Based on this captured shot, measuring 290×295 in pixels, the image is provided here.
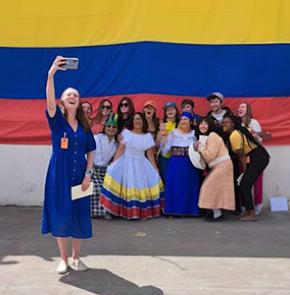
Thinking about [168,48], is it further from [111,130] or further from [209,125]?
[111,130]

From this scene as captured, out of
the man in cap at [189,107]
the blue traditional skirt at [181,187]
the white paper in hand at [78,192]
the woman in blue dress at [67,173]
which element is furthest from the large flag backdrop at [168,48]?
the white paper in hand at [78,192]

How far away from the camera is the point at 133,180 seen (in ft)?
23.8

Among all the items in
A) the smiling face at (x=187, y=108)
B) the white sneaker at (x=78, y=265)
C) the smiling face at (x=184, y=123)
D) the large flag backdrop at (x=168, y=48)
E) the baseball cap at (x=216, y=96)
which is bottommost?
the white sneaker at (x=78, y=265)

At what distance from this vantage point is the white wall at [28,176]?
8.08 meters

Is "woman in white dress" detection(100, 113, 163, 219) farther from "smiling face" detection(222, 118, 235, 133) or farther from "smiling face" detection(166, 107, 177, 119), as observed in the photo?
"smiling face" detection(222, 118, 235, 133)

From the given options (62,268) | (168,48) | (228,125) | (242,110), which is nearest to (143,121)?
(228,125)

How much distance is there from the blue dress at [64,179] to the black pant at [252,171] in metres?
2.85

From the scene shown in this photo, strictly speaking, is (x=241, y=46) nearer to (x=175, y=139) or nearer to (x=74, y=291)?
(x=175, y=139)

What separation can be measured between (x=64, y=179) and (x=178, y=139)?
8.60 feet

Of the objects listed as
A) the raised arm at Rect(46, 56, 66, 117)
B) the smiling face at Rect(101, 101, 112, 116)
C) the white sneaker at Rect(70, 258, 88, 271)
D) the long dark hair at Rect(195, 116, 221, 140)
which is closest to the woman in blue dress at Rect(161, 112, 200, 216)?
the long dark hair at Rect(195, 116, 221, 140)

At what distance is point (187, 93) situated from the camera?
7.93 metres

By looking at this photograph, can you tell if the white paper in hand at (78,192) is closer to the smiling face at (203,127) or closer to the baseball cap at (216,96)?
the smiling face at (203,127)

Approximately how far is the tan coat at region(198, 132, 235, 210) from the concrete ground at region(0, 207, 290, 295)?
26 cm

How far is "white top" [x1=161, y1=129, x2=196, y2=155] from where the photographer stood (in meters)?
7.36
